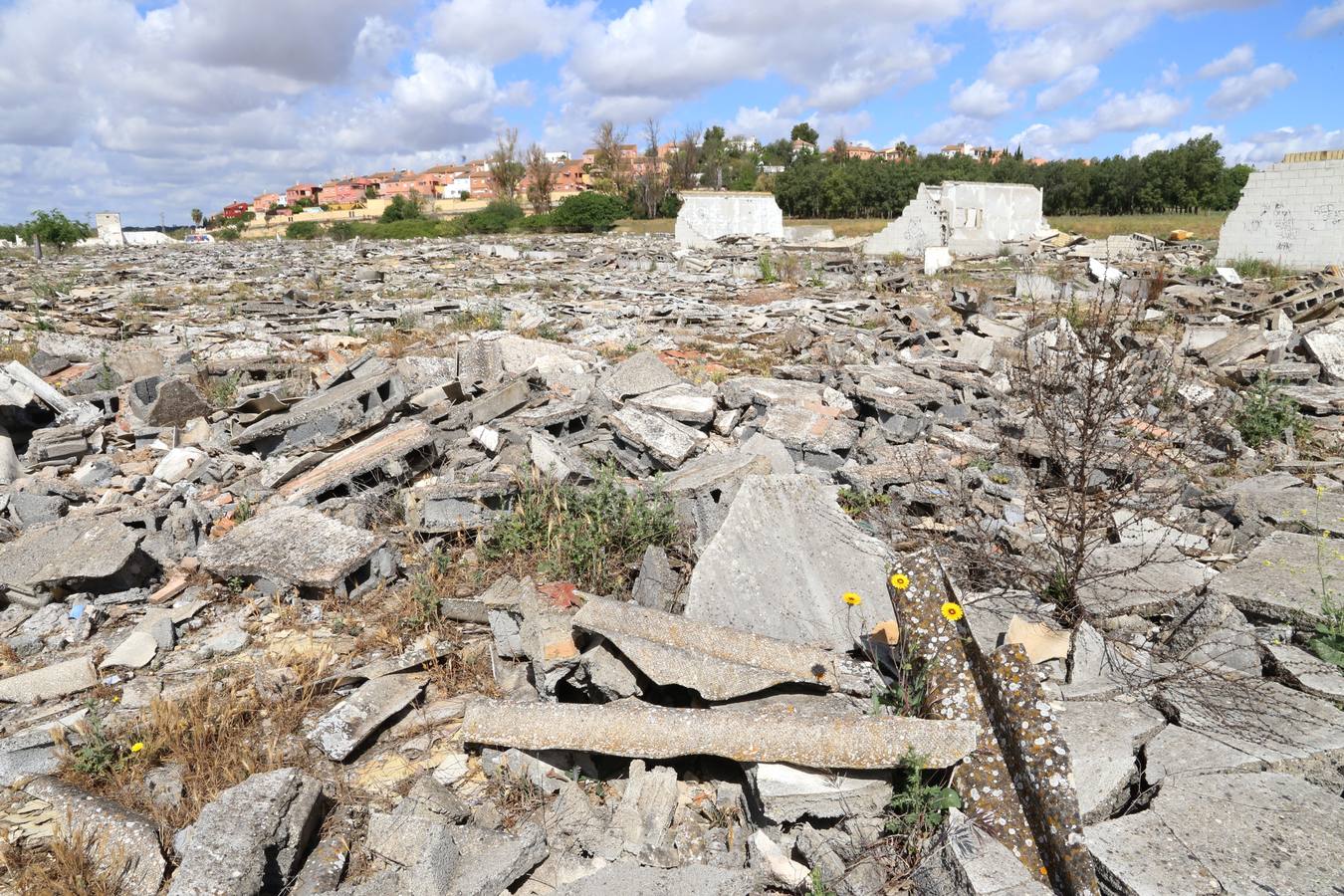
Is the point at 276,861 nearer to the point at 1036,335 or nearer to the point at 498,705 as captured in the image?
the point at 498,705

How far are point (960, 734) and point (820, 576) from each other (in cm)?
113

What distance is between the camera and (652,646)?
9.88 feet

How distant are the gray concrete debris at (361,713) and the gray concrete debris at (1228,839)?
2.68 m

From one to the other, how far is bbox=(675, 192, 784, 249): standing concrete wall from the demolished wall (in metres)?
6.89

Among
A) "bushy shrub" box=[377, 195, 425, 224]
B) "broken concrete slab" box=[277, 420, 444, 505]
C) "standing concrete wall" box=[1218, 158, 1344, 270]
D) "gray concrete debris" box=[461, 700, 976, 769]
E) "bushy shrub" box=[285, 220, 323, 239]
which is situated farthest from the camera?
"bushy shrub" box=[377, 195, 425, 224]

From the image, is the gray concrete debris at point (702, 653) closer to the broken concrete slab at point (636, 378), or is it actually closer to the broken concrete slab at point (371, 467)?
the broken concrete slab at point (371, 467)

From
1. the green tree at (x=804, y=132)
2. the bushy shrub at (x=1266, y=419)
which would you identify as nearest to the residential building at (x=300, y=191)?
the green tree at (x=804, y=132)

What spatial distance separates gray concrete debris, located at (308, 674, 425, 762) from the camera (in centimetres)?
303

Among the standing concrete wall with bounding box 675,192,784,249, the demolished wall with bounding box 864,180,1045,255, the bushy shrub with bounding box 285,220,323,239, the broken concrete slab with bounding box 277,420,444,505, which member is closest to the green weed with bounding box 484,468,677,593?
the broken concrete slab with bounding box 277,420,444,505

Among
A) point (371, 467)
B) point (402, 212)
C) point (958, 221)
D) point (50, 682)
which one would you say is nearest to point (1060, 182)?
point (958, 221)

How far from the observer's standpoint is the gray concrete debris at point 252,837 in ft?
7.60

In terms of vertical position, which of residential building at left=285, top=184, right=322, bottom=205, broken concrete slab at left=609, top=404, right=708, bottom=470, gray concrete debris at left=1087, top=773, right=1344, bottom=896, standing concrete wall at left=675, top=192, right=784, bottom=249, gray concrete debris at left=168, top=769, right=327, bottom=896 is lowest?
gray concrete debris at left=168, top=769, right=327, bottom=896

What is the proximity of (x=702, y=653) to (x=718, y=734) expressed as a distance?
44 cm

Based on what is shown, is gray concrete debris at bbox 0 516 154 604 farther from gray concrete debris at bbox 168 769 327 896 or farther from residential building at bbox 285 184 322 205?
residential building at bbox 285 184 322 205
